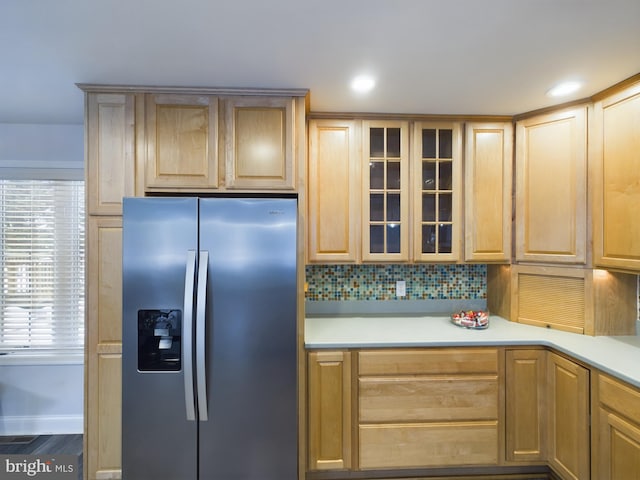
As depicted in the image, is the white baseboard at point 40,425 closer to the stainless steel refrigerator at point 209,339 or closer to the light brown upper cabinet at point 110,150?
the stainless steel refrigerator at point 209,339

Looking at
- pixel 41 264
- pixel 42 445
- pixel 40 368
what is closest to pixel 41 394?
pixel 40 368

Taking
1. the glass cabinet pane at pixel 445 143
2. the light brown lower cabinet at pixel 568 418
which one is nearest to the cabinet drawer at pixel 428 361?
the light brown lower cabinet at pixel 568 418

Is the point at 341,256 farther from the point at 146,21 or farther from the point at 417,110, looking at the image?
the point at 146,21

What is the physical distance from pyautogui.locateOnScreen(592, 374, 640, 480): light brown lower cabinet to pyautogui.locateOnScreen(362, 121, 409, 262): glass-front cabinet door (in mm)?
1198

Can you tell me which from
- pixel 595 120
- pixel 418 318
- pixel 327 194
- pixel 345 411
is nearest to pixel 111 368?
pixel 345 411

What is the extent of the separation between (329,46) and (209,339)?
59.7 inches

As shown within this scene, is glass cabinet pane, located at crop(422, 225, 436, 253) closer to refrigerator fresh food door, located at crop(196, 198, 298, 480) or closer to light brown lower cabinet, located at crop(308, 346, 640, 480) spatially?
light brown lower cabinet, located at crop(308, 346, 640, 480)

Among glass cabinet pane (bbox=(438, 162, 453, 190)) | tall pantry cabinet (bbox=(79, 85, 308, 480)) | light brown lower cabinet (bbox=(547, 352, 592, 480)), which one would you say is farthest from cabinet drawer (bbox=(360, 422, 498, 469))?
glass cabinet pane (bbox=(438, 162, 453, 190))

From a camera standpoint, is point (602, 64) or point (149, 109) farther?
point (149, 109)

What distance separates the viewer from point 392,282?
2539 millimetres

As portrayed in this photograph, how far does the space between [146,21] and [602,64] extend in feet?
6.82

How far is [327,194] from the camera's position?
217 centimetres

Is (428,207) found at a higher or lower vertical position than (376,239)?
higher

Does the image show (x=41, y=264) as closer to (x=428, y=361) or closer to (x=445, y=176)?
(x=428, y=361)
